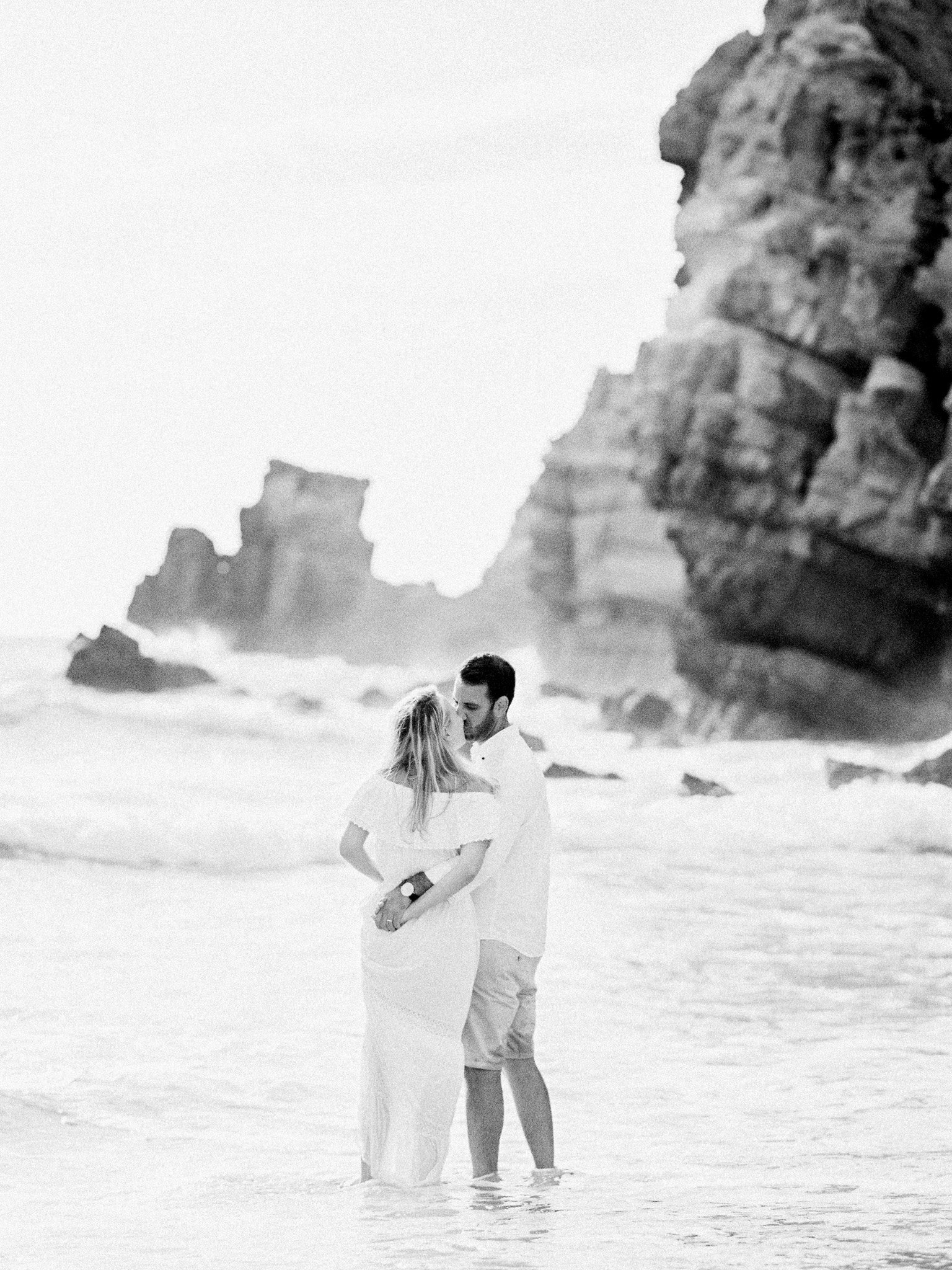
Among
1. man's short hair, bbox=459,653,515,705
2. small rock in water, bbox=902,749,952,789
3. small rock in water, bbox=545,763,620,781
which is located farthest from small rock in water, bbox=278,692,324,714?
man's short hair, bbox=459,653,515,705

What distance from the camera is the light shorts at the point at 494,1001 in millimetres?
4469

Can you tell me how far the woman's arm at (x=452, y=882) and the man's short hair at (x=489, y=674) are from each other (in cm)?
47

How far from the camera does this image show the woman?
14.0 feet

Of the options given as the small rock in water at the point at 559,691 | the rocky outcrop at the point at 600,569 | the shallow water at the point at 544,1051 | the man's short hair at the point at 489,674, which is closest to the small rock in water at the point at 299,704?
the small rock in water at the point at 559,691

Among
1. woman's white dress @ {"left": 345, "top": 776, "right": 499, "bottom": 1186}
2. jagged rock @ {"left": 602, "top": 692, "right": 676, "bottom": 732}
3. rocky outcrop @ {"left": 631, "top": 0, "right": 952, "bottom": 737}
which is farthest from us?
jagged rock @ {"left": 602, "top": 692, "right": 676, "bottom": 732}

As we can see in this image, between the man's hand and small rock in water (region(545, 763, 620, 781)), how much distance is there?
17894mm

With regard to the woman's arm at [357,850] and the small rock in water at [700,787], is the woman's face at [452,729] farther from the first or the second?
the small rock in water at [700,787]

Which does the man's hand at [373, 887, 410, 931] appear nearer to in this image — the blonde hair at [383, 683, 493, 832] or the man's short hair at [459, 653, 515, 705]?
the blonde hair at [383, 683, 493, 832]

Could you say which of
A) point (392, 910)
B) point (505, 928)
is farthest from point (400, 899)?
point (505, 928)

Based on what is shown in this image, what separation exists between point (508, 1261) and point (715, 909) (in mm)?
7456

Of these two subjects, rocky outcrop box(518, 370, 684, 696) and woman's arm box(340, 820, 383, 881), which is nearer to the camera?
woman's arm box(340, 820, 383, 881)

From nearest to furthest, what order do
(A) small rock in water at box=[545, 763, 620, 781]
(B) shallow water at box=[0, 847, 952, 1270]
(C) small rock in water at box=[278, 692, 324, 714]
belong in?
(B) shallow water at box=[0, 847, 952, 1270] < (A) small rock in water at box=[545, 763, 620, 781] < (C) small rock in water at box=[278, 692, 324, 714]

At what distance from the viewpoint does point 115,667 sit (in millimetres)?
48000

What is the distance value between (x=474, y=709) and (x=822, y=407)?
2407cm
